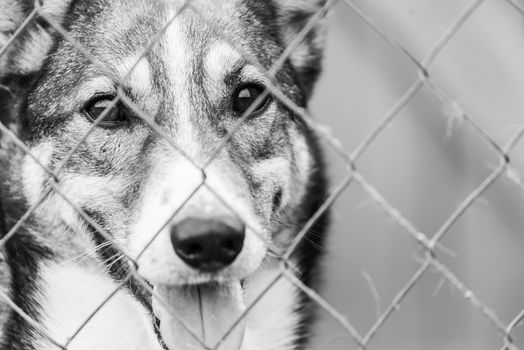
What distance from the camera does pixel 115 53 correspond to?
3182mm

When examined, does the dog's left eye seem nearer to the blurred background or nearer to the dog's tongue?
the dog's tongue

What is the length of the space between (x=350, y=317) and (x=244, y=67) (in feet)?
9.46

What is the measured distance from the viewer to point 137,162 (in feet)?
9.74

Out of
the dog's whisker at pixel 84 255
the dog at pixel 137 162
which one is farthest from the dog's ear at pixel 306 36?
the dog's whisker at pixel 84 255

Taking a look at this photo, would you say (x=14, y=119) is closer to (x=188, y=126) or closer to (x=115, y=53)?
(x=115, y=53)

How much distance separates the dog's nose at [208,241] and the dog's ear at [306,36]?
1240 mm

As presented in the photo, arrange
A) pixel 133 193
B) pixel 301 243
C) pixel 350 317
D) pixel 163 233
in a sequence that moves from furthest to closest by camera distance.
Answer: pixel 350 317
pixel 301 243
pixel 133 193
pixel 163 233

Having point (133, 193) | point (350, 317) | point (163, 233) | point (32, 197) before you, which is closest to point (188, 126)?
point (133, 193)

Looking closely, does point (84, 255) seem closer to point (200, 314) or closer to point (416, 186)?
point (200, 314)

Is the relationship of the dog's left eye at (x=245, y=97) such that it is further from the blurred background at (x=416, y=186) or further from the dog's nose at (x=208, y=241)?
the blurred background at (x=416, y=186)

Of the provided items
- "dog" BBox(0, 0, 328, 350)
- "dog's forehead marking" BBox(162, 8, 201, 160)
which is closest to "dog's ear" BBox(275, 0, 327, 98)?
"dog" BBox(0, 0, 328, 350)

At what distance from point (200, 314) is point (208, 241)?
0.32 meters

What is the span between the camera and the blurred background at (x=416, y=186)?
538 centimetres

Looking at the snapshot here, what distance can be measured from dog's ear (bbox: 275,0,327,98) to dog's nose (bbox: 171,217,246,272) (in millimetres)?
1240
